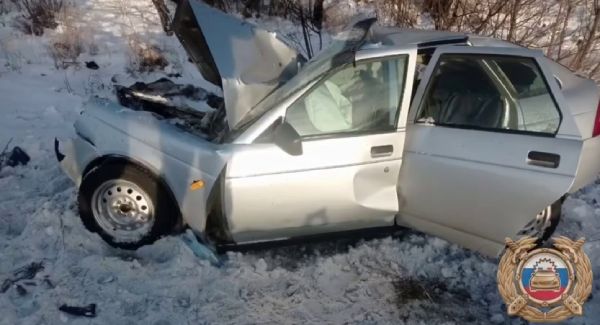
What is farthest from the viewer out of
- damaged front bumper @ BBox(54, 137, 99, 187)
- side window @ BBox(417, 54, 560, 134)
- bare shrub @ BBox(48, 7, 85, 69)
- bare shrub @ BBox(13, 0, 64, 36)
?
bare shrub @ BBox(13, 0, 64, 36)

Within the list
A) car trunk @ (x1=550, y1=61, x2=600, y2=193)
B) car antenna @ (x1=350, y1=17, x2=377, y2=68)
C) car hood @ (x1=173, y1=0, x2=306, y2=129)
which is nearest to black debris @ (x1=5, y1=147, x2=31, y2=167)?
car hood @ (x1=173, y1=0, x2=306, y2=129)

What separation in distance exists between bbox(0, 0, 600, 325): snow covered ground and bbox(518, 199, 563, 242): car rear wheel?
345mm

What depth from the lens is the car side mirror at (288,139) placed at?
11.1ft

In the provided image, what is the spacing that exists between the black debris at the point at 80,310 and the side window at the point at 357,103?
176 cm

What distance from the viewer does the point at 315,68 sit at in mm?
3725

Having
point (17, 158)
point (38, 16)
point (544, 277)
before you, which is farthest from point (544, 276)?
point (38, 16)

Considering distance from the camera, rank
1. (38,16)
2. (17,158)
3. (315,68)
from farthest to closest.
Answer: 1. (38,16)
2. (17,158)
3. (315,68)

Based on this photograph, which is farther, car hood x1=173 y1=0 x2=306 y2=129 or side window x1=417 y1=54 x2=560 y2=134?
car hood x1=173 y1=0 x2=306 y2=129

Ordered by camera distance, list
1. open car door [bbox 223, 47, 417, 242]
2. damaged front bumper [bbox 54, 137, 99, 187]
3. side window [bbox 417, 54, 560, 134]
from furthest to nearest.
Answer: damaged front bumper [bbox 54, 137, 99, 187], open car door [bbox 223, 47, 417, 242], side window [bbox 417, 54, 560, 134]

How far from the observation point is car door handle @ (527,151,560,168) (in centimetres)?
317

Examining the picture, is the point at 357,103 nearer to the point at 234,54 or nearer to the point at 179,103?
the point at 234,54

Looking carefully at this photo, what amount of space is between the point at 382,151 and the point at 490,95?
2.67 feet

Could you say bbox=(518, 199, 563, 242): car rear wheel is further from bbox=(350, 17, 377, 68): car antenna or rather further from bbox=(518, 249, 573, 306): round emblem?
bbox=(350, 17, 377, 68): car antenna

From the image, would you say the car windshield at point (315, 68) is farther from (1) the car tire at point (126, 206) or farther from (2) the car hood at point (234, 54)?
(1) the car tire at point (126, 206)
